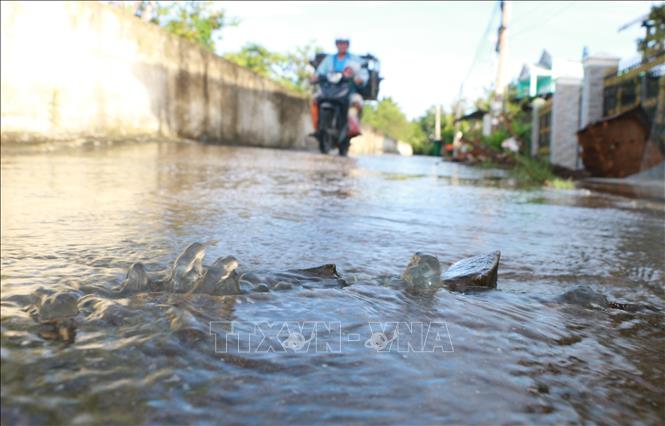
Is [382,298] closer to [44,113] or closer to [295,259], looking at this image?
[295,259]

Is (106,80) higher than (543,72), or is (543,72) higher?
(543,72)

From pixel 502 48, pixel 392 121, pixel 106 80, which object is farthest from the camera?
pixel 392 121

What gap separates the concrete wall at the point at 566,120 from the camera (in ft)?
33.8

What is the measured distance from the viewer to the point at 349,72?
10.8 m

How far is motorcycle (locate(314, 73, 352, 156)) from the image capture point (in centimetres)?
1088

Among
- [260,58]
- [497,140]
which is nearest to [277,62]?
[260,58]

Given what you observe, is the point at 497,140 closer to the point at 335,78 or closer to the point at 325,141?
the point at 325,141

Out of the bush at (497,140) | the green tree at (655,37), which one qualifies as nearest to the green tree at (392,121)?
the bush at (497,140)

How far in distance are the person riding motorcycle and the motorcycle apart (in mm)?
96

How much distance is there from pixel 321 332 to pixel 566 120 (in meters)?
10.5

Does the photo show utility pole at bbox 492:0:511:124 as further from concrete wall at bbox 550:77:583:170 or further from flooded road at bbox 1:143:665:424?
flooded road at bbox 1:143:665:424

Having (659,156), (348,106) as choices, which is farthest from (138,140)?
(659,156)

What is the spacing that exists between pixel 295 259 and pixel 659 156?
7141 millimetres

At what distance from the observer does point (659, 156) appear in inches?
287
